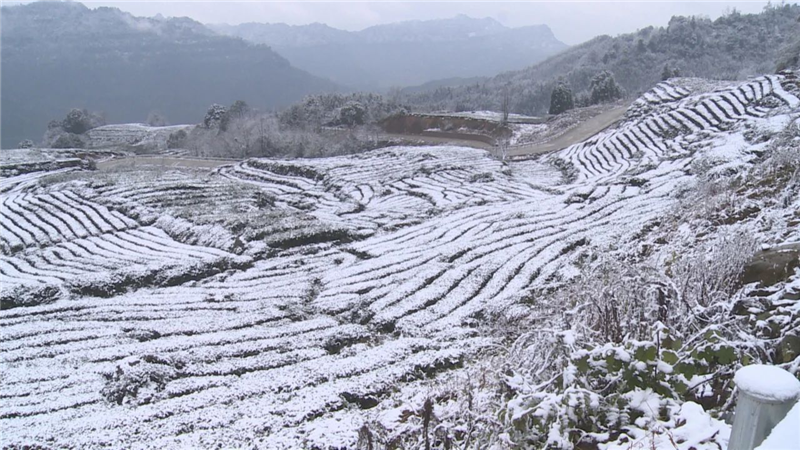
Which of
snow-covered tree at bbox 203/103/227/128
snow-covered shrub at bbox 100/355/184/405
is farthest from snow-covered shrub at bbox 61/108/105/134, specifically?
snow-covered shrub at bbox 100/355/184/405

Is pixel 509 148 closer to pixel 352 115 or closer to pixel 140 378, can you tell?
pixel 352 115

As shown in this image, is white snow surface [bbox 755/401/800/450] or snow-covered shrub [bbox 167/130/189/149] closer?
white snow surface [bbox 755/401/800/450]

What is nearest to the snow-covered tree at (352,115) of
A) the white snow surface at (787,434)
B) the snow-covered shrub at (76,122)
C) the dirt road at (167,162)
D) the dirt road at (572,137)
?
the dirt road at (167,162)

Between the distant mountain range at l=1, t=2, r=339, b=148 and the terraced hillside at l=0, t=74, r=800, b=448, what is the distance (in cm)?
10827

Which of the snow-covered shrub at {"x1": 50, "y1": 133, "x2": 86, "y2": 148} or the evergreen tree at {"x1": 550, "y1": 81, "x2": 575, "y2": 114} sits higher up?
the evergreen tree at {"x1": 550, "y1": 81, "x2": 575, "y2": 114}

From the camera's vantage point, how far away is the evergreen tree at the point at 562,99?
64.6 metres

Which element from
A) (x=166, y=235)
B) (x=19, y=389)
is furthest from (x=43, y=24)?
(x=19, y=389)

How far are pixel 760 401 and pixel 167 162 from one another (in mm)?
59411

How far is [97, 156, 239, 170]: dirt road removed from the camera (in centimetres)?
5231

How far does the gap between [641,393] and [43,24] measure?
829 feet

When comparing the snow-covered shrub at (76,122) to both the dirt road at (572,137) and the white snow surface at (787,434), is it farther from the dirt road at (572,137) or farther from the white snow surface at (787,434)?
the white snow surface at (787,434)

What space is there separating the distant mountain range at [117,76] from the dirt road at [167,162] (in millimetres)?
75372

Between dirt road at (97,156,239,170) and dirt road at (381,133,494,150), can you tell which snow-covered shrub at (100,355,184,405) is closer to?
dirt road at (97,156,239,170)

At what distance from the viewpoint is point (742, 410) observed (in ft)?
8.36
